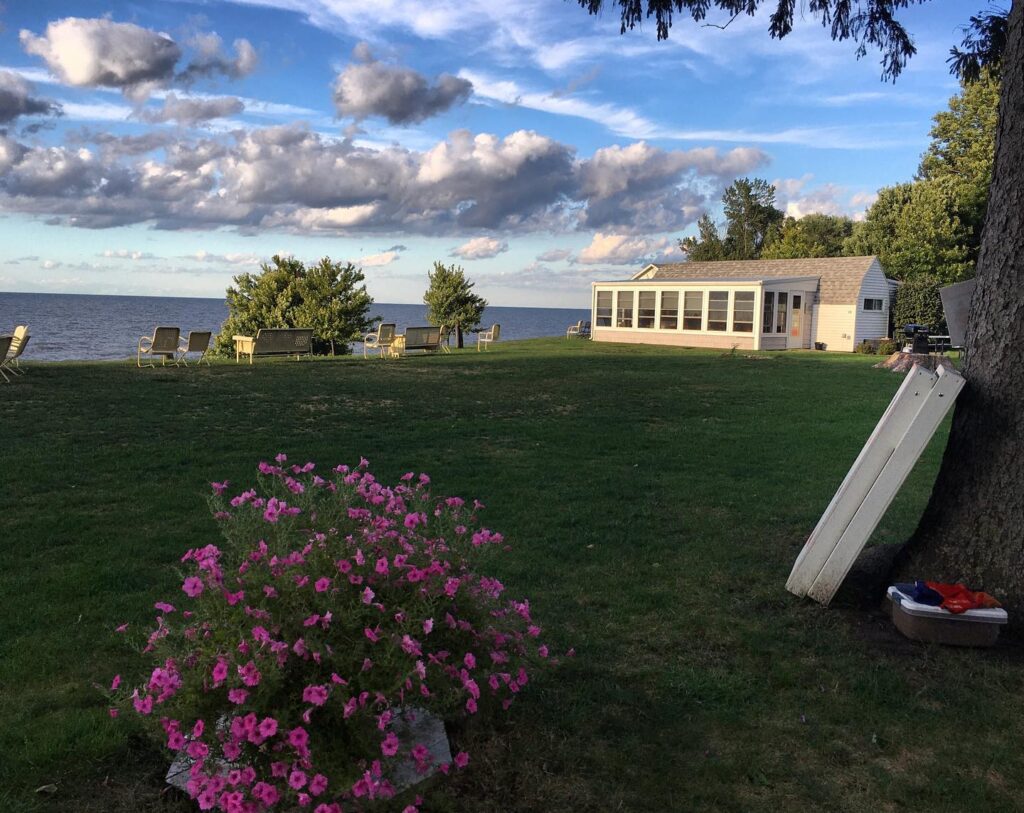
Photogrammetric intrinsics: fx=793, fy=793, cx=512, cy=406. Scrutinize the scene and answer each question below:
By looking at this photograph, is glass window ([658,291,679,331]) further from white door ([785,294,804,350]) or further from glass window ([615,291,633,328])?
white door ([785,294,804,350])

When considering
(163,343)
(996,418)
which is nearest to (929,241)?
(163,343)

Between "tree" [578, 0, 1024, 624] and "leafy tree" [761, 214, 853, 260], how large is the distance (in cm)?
5028

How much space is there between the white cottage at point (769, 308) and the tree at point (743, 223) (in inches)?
1395

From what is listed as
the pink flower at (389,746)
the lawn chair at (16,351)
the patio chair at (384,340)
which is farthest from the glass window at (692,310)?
the pink flower at (389,746)

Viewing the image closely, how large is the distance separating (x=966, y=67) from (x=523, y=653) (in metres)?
6.12

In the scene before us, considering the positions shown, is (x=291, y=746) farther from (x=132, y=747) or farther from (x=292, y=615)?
(x=132, y=747)

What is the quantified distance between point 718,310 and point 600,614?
26.1 m

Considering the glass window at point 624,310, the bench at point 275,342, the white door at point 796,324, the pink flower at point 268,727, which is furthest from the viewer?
the glass window at point 624,310

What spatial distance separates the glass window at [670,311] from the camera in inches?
1194

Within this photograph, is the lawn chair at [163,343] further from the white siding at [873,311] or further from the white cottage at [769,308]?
the white siding at [873,311]

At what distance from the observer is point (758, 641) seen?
380 cm

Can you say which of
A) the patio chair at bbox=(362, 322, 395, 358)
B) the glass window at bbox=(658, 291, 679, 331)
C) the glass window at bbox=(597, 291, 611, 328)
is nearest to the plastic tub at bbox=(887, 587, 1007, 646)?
the patio chair at bbox=(362, 322, 395, 358)

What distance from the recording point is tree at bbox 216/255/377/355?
2592cm

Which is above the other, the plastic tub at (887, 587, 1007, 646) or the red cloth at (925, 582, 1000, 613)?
the red cloth at (925, 582, 1000, 613)
